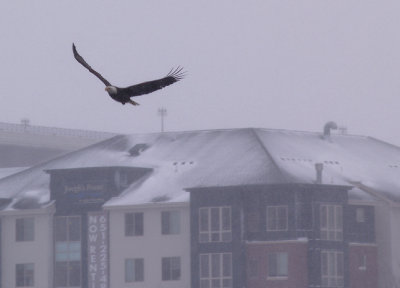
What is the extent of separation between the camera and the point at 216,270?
102 m

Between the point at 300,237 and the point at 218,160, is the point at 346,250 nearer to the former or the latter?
the point at 300,237

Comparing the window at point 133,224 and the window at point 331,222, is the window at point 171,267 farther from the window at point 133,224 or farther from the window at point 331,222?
the window at point 331,222

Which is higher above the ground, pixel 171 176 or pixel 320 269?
pixel 171 176

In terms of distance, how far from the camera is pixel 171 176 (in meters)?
110

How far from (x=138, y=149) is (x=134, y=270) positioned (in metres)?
13.5

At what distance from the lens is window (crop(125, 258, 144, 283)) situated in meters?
104

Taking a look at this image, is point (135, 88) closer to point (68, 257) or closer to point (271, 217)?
point (271, 217)

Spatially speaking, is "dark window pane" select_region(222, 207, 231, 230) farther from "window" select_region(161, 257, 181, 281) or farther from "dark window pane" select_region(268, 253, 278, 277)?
"window" select_region(161, 257, 181, 281)

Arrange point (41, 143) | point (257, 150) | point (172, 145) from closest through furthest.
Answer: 1. point (257, 150)
2. point (172, 145)
3. point (41, 143)

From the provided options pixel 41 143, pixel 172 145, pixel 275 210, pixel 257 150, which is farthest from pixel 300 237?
pixel 41 143

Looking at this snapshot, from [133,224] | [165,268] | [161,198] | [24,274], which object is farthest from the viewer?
[24,274]

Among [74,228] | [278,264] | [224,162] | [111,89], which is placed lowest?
[278,264]

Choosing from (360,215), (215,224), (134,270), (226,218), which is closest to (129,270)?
(134,270)

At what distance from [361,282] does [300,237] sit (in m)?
5.59
